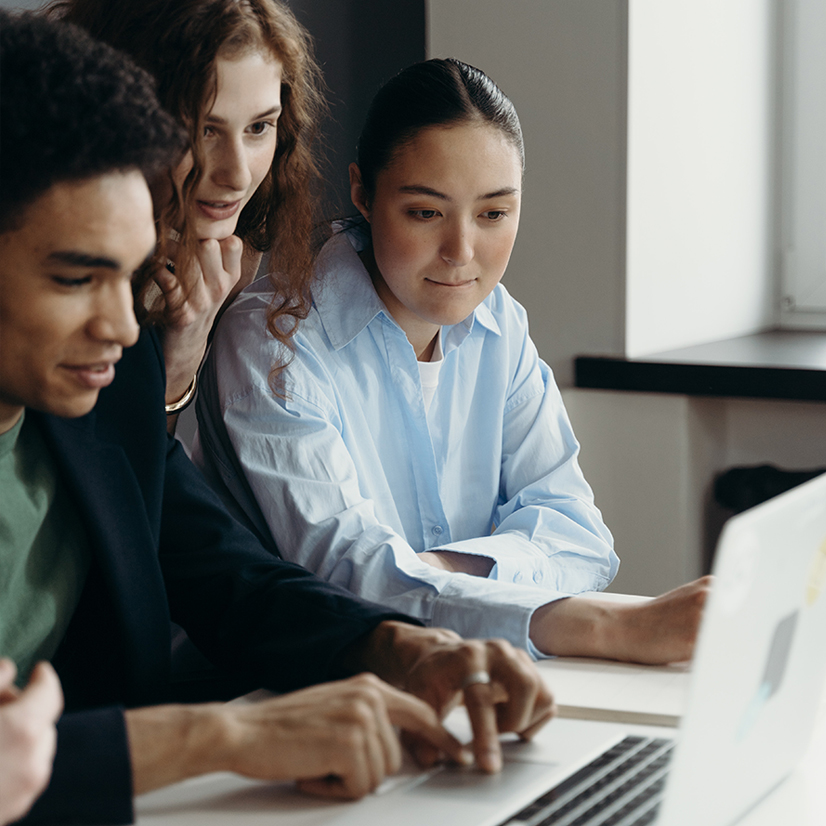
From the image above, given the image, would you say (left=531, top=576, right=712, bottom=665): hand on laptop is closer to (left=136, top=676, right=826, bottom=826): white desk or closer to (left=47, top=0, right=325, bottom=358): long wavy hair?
(left=136, top=676, right=826, bottom=826): white desk

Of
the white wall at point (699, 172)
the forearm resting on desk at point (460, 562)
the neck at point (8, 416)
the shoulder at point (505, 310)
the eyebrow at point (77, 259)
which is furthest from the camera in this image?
the white wall at point (699, 172)

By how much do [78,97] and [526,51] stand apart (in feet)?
5.50

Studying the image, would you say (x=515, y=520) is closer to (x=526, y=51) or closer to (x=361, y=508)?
(x=361, y=508)

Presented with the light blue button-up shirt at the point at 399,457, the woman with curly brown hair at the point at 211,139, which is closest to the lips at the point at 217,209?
the woman with curly brown hair at the point at 211,139

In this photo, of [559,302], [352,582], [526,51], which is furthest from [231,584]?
[526,51]

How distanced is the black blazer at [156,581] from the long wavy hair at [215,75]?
10.7 inches

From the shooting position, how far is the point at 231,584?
43.8 inches

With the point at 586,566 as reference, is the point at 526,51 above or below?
above

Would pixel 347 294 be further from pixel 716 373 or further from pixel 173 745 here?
pixel 716 373

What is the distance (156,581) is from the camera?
1060mm

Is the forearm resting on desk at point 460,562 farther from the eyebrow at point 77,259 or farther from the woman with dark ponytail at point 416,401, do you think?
the eyebrow at point 77,259

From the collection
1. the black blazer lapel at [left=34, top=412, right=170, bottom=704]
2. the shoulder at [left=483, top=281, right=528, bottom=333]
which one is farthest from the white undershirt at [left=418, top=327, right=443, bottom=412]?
the black blazer lapel at [left=34, top=412, right=170, bottom=704]

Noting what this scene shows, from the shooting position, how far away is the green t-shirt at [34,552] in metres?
0.97

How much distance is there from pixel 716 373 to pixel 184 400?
1214mm
